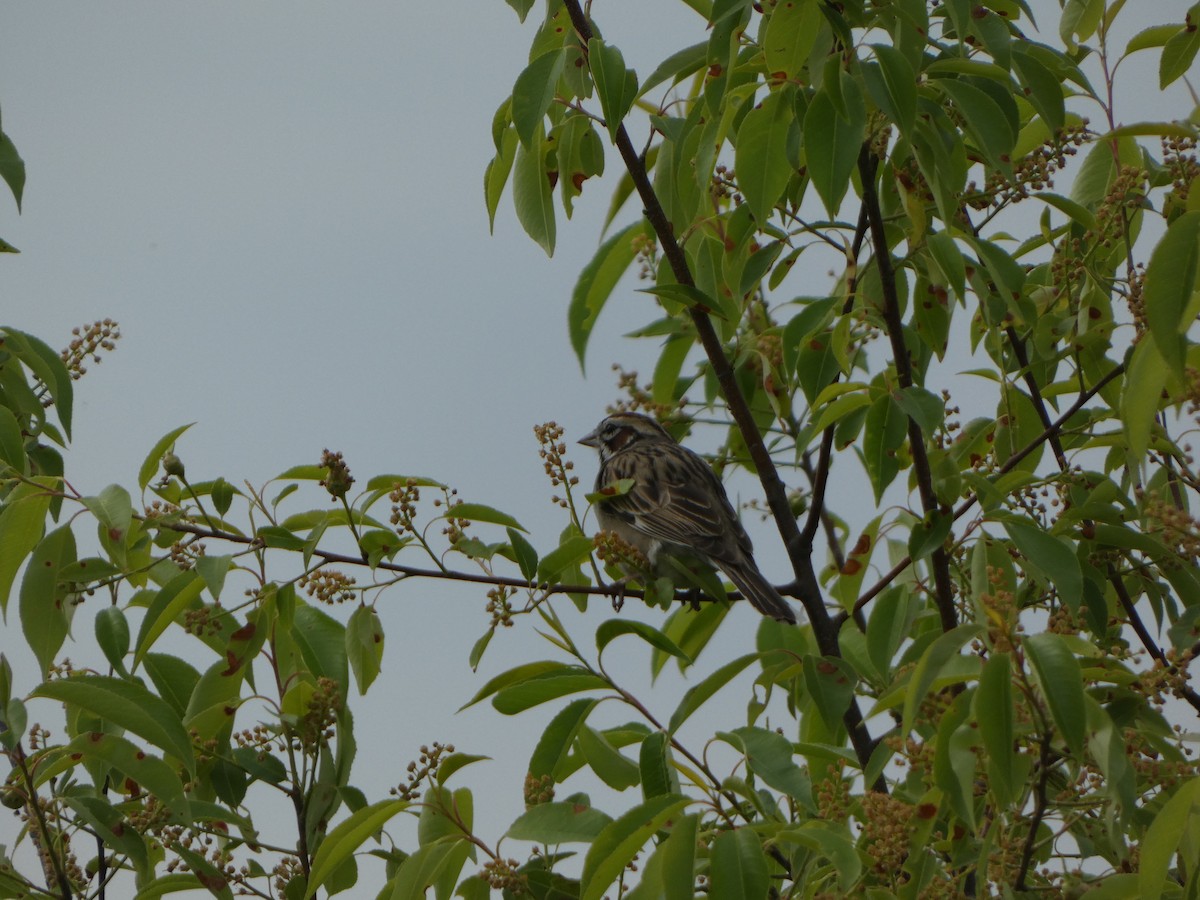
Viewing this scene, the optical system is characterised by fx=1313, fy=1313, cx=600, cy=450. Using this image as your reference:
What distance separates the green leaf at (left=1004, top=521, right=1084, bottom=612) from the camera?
3.43 metres

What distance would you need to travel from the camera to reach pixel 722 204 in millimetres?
5367

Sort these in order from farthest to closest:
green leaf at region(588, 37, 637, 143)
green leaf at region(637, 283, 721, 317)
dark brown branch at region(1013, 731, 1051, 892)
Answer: green leaf at region(637, 283, 721, 317) < green leaf at region(588, 37, 637, 143) < dark brown branch at region(1013, 731, 1051, 892)

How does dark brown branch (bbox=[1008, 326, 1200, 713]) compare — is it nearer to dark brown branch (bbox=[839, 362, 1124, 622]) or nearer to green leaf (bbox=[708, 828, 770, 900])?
dark brown branch (bbox=[839, 362, 1124, 622])

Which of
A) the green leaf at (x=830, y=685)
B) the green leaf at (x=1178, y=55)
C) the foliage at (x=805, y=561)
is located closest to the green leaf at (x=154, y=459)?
the foliage at (x=805, y=561)

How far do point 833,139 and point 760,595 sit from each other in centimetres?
245

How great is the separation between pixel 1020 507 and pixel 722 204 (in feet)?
5.76

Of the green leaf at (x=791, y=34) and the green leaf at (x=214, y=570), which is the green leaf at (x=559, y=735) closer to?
the green leaf at (x=214, y=570)

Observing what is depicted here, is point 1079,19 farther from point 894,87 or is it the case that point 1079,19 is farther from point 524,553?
point 524,553

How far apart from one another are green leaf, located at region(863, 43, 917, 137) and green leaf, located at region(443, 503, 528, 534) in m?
1.55

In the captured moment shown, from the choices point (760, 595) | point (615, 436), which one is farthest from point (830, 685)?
point (615, 436)

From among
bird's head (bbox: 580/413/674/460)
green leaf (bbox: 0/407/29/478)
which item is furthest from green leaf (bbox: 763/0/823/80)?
bird's head (bbox: 580/413/674/460)

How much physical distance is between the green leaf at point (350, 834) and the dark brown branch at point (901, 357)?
1724 mm

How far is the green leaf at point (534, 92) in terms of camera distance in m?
3.72

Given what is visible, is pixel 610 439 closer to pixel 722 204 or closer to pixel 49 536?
pixel 722 204
